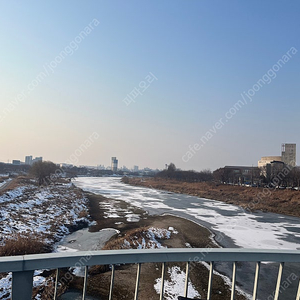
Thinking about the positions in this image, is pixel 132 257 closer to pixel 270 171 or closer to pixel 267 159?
pixel 270 171

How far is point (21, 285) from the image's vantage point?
1901 millimetres

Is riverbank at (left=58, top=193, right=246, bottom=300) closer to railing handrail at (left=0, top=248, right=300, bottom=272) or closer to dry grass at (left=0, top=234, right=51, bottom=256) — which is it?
dry grass at (left=0, top=234, right=51, bottom=256)

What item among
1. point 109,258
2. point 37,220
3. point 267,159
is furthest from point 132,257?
point 267,159

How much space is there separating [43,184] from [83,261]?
44.5 metres

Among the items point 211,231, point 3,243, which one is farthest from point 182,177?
point 3,243

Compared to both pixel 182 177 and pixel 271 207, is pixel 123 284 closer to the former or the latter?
pixel 271 207

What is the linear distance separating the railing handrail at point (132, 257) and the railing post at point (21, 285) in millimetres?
73

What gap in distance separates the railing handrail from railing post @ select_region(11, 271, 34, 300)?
0.07m

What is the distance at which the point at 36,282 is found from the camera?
7.54 m

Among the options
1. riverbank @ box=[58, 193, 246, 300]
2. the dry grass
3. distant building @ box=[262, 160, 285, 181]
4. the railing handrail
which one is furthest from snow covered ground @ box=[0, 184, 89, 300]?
distant building @ box=[262, 160, 285, 181]

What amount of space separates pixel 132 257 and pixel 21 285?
2.85 feet

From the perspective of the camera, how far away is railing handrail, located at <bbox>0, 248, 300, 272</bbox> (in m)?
1.86

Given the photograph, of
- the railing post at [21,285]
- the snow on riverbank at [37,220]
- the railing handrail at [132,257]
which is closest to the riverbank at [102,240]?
the snow on riverbank at [37,220]

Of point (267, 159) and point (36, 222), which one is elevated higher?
point (267, 159)
